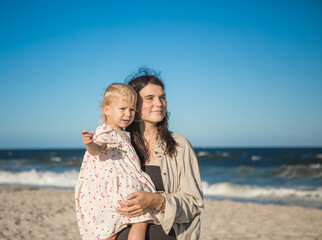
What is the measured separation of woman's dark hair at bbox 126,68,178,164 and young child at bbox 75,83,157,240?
14cm

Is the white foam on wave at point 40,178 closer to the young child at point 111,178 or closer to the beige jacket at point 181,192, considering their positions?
the young child at point 111,178

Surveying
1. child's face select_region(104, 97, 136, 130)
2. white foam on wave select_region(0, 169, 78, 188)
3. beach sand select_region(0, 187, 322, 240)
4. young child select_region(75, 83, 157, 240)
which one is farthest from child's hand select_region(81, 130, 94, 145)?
white foam on wave select_region(0, 169, 78, 188)

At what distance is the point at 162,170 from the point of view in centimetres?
239

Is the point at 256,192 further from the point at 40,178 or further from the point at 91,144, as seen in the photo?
the point at 40,178

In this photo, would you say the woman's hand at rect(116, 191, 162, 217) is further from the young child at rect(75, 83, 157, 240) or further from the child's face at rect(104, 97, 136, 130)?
the child's face at rect(104, 97, 136, 130)

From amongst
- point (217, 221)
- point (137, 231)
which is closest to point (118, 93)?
point (137, 231)

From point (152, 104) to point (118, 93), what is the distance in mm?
318

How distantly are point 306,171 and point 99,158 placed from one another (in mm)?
18231

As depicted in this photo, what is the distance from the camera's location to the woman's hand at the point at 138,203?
6.81ft

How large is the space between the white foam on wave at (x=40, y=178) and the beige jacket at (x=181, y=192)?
15239 mm

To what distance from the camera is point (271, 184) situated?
14.4m

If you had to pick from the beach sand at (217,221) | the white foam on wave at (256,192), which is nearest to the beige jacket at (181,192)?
the beach sand at (217,221)

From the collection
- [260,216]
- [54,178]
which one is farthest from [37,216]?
[54,178]

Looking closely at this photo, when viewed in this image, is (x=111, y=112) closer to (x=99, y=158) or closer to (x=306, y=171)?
(x=99, y=158)
